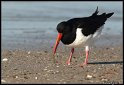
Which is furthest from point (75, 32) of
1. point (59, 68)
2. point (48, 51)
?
point (48, 51)

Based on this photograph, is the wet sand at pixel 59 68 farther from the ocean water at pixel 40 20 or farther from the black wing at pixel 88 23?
the ocean water at pixel 40 20

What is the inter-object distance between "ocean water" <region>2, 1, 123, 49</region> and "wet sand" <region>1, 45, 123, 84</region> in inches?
72.1

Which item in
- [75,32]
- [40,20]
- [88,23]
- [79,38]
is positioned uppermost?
[88,23]

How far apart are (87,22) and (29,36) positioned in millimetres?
5580

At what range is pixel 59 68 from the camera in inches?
447

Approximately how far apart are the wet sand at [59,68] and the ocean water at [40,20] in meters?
1.83

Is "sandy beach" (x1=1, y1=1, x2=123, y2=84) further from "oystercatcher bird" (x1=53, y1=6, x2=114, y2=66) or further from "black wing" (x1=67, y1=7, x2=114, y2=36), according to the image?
"black wing" (x1=67, y1=7, x2=114, y2=36)

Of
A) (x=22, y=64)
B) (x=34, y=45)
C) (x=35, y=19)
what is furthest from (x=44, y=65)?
(x=35, y=19)

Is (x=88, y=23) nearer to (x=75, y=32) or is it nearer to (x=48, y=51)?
(x=75, y=32)

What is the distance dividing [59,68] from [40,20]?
10.8m

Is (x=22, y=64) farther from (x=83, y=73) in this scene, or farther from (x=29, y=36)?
(x=29, y=36)

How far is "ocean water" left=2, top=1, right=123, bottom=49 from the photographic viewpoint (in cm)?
1665

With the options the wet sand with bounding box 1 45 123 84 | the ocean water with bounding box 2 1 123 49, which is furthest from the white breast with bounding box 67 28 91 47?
the ocean water with bounding box 2 1 123 49

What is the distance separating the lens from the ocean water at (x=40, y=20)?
54.6 ft
